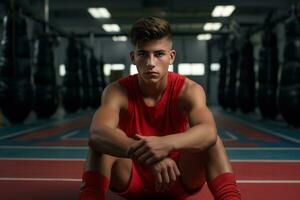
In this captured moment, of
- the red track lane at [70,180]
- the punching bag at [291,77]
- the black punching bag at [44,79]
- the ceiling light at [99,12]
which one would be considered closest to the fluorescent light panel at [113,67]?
the ceiling light at [99,12]

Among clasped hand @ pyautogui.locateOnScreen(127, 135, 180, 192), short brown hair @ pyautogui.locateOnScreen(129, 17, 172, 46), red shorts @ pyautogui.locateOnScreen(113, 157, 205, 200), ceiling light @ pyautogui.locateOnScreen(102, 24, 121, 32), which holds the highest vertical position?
ceiling light @ pyautogui.locateOnScreen(102, 24, 121, 32)

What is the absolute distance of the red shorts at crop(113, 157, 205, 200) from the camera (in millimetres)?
2382

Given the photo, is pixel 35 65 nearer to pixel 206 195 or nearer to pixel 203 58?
pixel 206 195

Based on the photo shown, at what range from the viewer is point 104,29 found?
23.2 m

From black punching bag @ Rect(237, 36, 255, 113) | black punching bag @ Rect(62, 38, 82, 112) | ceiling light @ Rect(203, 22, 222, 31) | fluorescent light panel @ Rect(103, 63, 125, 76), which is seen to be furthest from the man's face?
fluorescent light panel @ Rect(103, 63, 125, 76)

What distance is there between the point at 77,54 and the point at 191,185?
12.1m

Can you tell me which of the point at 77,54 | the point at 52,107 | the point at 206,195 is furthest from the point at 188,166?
the point at 77,54

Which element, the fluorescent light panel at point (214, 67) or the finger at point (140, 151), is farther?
the fluorescent light panel at point (214, 67)

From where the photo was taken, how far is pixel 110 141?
2.08 metres

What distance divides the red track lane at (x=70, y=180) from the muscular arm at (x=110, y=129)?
A: 81 cm

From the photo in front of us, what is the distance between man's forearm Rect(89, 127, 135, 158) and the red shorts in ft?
1.03

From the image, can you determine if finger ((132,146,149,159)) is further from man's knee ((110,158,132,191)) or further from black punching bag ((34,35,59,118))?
black punching bag ((34,35,59,118))

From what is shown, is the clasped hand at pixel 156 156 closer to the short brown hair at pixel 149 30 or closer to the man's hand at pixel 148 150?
the man's hand at pixel 148 150

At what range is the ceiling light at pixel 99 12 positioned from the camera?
17609mm
